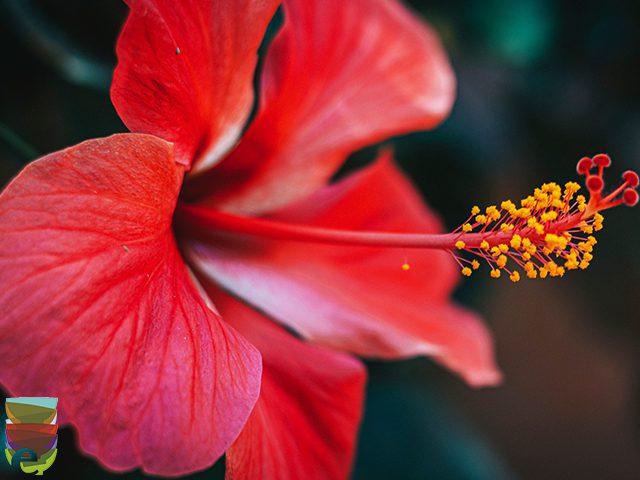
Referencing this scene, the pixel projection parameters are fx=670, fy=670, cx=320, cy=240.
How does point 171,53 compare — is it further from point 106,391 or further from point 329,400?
point 329,400

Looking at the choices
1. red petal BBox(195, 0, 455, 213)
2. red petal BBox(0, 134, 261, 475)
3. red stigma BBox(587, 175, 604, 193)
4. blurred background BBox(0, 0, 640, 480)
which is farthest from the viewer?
blurred background BBox(0, 0, 640, 480)

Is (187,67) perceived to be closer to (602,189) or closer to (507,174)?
(602,189)

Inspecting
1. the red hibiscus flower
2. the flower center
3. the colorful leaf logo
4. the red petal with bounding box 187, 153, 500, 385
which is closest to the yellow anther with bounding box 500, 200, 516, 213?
the flower center

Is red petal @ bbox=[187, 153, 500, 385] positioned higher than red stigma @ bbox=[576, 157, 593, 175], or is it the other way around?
red stigma @ bbox=[576, 157, 593, 175]

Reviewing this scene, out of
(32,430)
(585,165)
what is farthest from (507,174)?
(32,430)

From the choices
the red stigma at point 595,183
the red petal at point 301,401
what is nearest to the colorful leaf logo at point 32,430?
the red petal at point 301,401

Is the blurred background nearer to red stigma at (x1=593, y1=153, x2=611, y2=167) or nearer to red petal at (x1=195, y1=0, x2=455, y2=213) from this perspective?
red petal at (x1=195, y1=0, x2=455, y2=213)

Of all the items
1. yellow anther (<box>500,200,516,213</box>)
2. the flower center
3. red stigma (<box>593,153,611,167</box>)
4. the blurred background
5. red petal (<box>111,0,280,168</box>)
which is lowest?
the blurred background

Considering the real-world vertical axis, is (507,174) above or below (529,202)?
below
